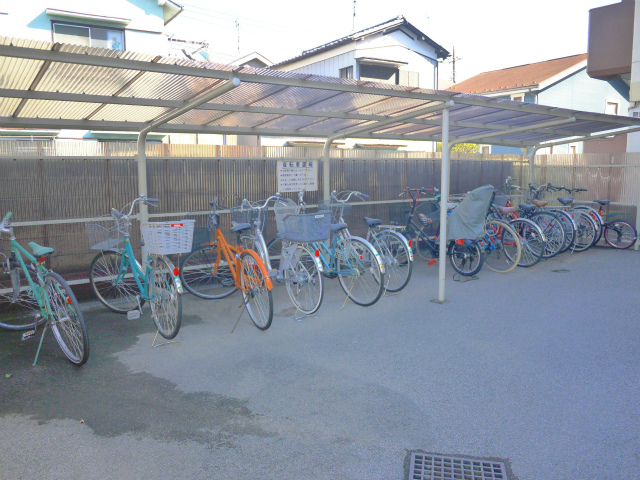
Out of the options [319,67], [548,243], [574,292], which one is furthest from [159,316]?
[319,67]

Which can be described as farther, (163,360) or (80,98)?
(80,98)

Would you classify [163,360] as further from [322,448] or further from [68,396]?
[322,448]

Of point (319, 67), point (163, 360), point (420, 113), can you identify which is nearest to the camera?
point (163, 360)

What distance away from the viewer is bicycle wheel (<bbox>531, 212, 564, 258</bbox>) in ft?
25.9

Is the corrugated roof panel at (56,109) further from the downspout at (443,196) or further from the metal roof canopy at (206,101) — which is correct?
the downspout at (443,196)

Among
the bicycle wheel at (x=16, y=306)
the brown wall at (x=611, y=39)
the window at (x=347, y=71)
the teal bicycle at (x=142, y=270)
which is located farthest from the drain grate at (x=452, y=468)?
the window at (x=347, y=71)

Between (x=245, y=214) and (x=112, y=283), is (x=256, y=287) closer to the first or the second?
(x=245, y=214)

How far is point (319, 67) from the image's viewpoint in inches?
790

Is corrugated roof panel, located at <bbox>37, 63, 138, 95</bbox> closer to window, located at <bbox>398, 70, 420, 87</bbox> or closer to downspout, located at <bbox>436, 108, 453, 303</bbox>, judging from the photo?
downspout, located at <bbox>436, 108, 453, 303</bbox>

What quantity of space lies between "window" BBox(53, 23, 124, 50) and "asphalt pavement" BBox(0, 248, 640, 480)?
36.5 feet

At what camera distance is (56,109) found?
207 inches

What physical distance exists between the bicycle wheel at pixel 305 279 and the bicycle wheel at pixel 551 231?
454 centimetres

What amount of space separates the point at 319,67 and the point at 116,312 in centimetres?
1677

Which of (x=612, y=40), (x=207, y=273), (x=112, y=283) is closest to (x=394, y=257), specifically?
(x=207, y=273)
